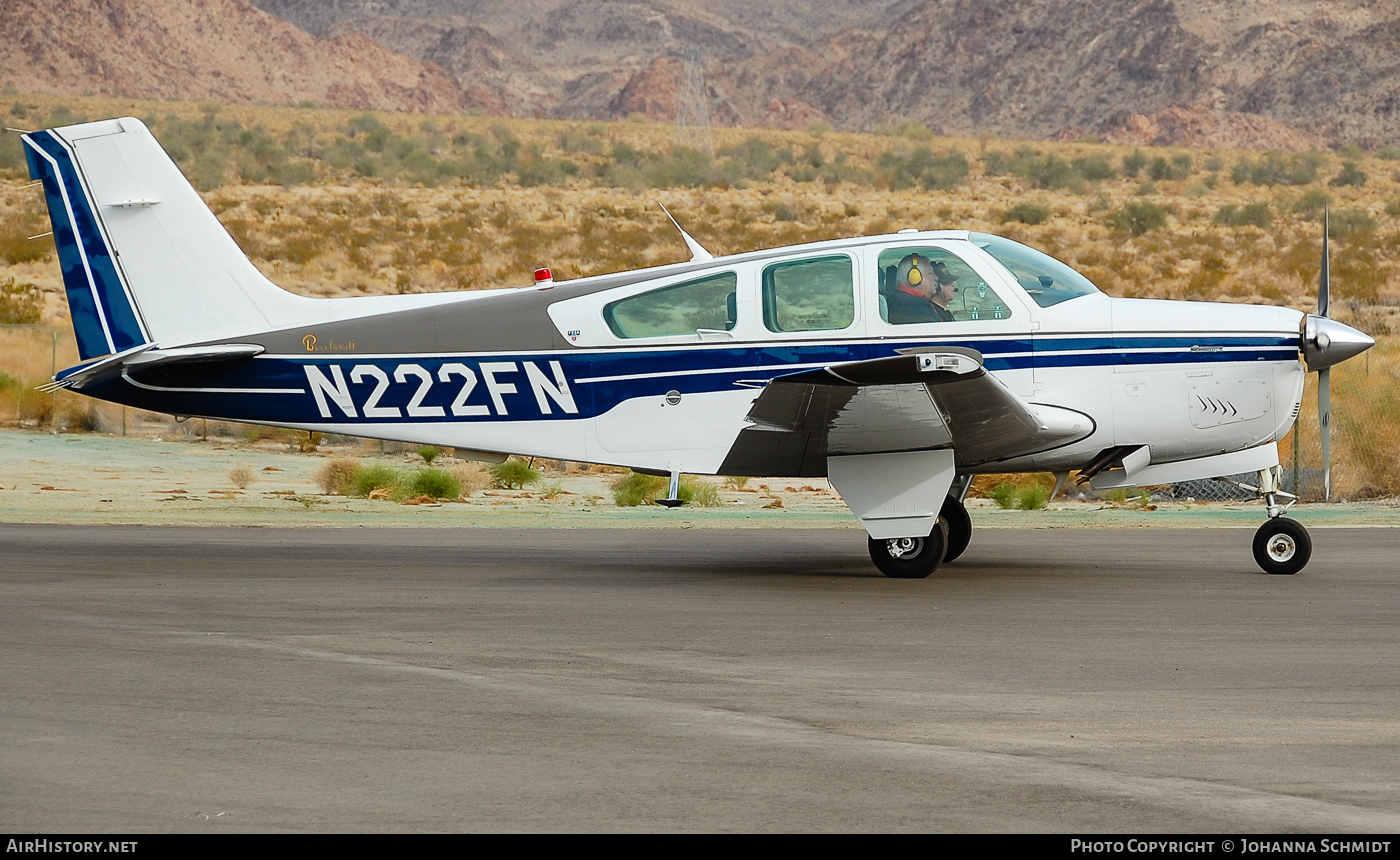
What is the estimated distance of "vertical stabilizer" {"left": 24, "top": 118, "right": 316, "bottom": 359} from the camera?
1189 cm

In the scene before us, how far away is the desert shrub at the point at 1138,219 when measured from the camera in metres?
49.2

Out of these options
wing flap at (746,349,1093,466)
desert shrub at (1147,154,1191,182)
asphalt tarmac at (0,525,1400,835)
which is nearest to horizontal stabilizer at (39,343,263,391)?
asphalt tarmac at (0,525,1400,835)

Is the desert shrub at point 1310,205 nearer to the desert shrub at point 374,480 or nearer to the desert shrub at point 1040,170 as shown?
the desert shrub at point 1040,170

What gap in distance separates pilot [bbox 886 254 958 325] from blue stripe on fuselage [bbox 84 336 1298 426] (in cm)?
22

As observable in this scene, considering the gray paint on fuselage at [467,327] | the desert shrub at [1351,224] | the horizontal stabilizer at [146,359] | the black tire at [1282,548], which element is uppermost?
the desert shrub at [1351,224]

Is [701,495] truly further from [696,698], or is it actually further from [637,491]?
[696,698]

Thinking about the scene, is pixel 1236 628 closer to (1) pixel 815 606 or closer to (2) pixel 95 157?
(1) pixel 815 606

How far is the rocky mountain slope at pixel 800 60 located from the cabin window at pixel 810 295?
94.2 m

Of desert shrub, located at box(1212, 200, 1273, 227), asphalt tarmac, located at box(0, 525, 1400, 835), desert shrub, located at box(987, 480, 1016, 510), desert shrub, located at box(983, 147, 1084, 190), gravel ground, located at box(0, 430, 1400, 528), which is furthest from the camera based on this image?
desert shrub, located at box(983, 147, 1084, 190)

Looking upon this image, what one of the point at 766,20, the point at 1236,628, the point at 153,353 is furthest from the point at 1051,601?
the point at 766,20

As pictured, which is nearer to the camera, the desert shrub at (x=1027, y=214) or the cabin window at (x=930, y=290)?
the cabin window at (x=930, y=290)

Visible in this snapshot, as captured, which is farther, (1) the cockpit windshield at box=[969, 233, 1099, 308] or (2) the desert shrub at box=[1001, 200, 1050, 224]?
(2) the desert shrub at box=[1001, 200, 1050, 224]

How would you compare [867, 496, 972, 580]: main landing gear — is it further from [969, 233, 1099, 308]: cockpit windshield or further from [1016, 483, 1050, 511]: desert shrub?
[1016, 483, 1050, 511]: desert shrub

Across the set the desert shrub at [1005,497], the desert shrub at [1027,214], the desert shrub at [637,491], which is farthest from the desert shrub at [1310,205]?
the desert shrub at [637,491]
